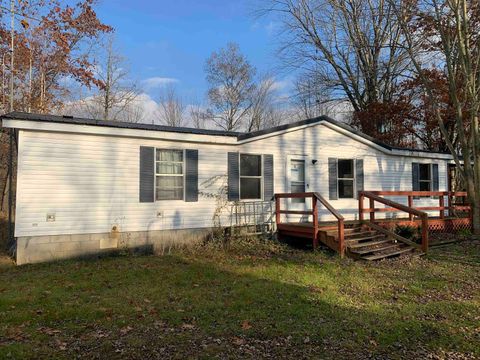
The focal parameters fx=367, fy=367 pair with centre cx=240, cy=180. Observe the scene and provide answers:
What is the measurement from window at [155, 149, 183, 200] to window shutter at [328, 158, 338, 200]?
5.13m

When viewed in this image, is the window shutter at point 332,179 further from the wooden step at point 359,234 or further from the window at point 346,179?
the wooden step at point 359,234

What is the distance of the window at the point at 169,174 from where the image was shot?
9.68m


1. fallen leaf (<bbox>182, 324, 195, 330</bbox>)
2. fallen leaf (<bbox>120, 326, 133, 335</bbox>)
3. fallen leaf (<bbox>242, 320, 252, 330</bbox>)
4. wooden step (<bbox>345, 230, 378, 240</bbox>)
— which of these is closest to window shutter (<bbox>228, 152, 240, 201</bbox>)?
wooden step (<bbox>345, 230, 378, 240</bbox>)

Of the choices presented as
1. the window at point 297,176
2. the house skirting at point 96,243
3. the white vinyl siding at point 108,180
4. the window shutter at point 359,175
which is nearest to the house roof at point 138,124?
the white vinyl siding at point 108,180

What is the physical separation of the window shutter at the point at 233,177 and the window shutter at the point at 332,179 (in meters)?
3.38

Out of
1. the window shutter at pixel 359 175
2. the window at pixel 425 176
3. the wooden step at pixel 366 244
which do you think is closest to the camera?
the wooden step at pixel 366 244

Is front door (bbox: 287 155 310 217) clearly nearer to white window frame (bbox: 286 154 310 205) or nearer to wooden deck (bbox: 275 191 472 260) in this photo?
white window frame (bbox: 286 154 310 205)

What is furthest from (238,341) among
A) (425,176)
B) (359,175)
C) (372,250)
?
(425,176)

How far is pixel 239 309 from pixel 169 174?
5.39 meters

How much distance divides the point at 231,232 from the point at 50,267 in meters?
4.53

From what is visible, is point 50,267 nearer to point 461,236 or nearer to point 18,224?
point 18,224

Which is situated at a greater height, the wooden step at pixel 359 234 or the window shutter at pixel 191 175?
the window shutter at pixel 191 175

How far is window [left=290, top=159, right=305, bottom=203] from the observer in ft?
38.5

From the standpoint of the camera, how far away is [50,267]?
7668mm
